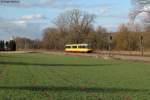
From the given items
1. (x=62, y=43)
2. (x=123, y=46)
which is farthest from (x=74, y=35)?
(x=123, y=46)

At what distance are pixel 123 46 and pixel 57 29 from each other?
34.9 meters

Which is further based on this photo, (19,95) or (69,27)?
(69,27)

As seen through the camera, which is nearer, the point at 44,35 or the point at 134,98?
the point at 134,98

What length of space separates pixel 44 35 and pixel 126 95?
7064 inches

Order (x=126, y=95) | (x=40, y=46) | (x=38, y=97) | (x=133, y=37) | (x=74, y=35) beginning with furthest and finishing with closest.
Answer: (x=40, y=46) < (x=74, y=35) < (x=133, y=37) < (x=126, y=95) < (x=38, y=97)

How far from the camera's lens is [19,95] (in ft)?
52.0

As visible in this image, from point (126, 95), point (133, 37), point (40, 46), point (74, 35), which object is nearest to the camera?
point (126, 95)

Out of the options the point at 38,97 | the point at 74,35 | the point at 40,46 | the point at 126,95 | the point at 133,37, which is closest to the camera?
the point at 38,97

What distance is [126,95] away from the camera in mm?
16625

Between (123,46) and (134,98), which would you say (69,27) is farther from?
(134,98)

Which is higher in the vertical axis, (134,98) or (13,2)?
(13,2)

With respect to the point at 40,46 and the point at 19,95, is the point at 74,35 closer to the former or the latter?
the point at 40,46

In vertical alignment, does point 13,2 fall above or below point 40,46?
above

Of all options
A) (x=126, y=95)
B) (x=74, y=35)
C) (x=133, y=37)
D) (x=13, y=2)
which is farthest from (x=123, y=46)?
(x=126, y=95)
